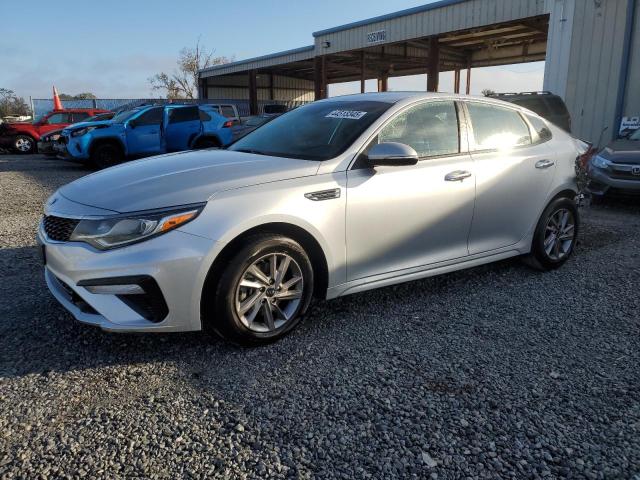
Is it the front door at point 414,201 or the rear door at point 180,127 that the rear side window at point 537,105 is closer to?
A: the front door at point 414,201

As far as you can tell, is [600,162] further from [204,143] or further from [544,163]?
[204,143]

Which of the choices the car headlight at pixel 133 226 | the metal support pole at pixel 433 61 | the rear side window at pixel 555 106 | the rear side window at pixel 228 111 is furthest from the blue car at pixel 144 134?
the car headlight at pixel 133 226

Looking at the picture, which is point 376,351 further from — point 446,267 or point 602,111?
point 602,111

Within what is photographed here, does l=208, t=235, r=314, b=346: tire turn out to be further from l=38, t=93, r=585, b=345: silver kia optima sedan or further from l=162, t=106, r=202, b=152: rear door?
l=162, t=106, r=202, b=152: rear door

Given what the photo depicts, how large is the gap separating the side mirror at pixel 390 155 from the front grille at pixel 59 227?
1812 millimetres

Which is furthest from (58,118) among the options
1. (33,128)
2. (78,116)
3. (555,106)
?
(555,106)

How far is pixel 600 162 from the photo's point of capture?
8070 mm

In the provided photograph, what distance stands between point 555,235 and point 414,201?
1914 millimetres

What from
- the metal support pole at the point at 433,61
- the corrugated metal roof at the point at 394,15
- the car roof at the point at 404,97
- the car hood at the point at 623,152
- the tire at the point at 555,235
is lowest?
the tire at the point at 555,235

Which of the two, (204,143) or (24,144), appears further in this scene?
(24,144)

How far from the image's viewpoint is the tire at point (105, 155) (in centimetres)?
1230

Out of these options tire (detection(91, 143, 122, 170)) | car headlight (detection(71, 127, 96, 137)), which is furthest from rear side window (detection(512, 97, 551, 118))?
car headlight (detection(71, 127, 96, 137))

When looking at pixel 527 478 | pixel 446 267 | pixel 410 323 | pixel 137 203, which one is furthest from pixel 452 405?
pixel 137 203

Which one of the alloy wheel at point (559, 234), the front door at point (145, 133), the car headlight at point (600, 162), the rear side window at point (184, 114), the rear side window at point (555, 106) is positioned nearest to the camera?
the alloy wheel at point (559, 234)
